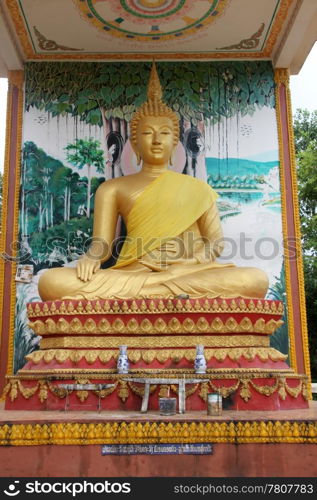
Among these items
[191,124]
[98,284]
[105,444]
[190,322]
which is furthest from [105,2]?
[105,444]

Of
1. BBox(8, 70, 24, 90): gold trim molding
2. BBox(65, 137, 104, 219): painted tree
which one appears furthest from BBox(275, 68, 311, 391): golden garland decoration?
BBox(8, 70, 24, 90): gold trim molding

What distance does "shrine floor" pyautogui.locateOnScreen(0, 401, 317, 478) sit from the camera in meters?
3.01

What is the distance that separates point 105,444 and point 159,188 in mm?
3488

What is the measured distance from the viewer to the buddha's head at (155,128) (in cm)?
627

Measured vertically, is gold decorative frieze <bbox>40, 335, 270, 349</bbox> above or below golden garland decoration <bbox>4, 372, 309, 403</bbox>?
above

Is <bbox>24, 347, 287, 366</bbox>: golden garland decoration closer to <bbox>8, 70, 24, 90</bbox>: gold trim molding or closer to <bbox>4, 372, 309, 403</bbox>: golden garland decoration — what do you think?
<bbox>4, 372, 309, 403</bbox>: golden garland decoration

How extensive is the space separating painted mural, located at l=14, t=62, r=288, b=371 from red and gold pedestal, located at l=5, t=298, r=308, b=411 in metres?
2.13

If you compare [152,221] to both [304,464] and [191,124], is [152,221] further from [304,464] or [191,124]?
[304,464]

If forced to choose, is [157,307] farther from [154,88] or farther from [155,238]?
[154,88]

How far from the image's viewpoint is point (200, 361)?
4.02 meters

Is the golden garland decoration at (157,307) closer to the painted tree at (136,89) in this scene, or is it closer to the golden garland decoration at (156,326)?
the golden garland decoration at (156,326)

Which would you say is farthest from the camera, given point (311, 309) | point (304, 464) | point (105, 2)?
point (311, 309)

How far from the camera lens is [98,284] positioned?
491 centimetres

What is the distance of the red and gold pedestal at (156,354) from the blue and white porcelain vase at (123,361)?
61 millimetres
